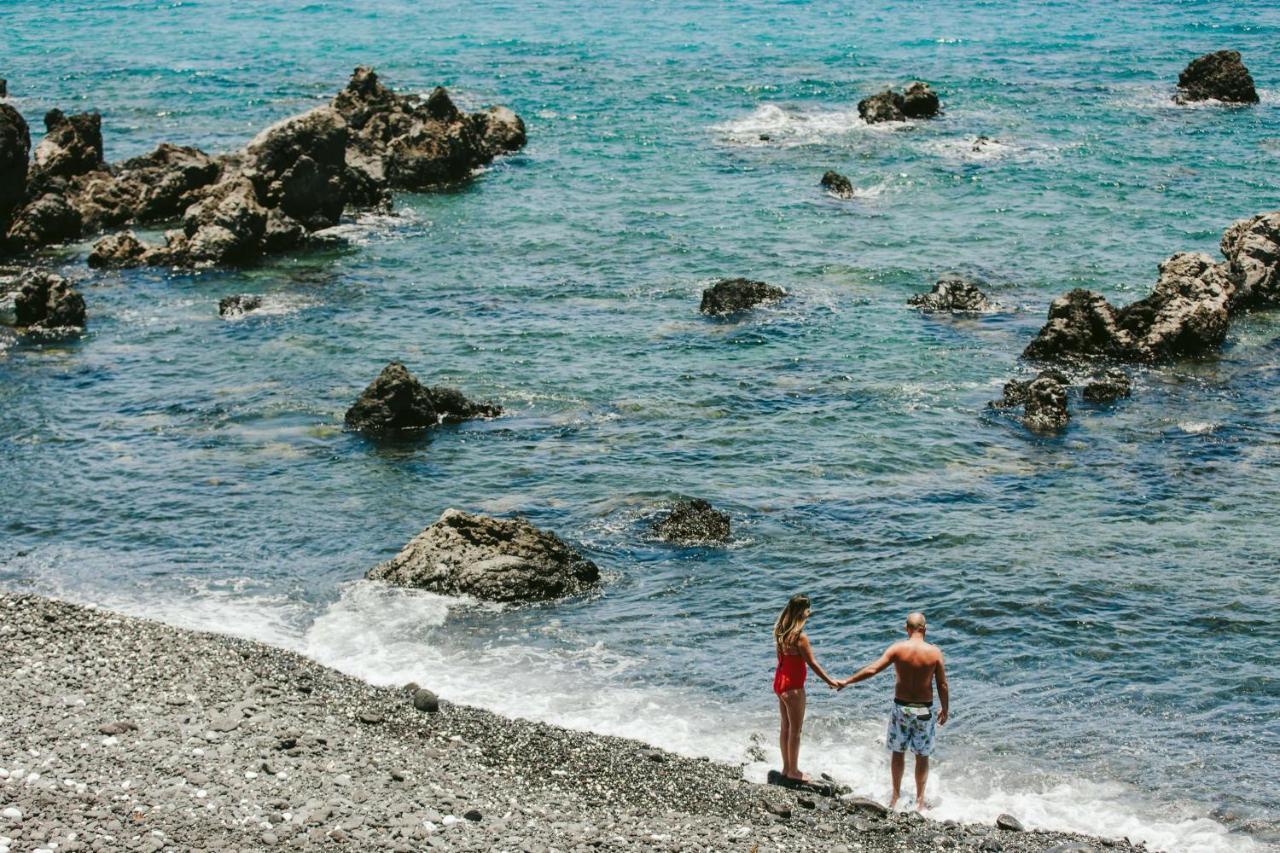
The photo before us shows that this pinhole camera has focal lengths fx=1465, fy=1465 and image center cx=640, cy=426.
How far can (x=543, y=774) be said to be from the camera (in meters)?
19.5

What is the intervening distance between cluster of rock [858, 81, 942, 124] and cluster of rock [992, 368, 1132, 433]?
33.7 metres

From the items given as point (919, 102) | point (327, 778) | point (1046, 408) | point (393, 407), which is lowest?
point (327, 778)

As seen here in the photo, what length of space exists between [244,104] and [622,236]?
32345mm

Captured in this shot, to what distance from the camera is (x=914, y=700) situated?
19125 mm

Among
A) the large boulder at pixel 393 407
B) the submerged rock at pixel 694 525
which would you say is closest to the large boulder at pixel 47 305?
the large boulder at pixel 393 407

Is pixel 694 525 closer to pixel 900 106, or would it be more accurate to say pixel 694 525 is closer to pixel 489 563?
pixel 489 563

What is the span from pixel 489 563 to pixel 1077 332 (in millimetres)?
18115

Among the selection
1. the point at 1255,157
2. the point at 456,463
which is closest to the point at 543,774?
the point at 456,463

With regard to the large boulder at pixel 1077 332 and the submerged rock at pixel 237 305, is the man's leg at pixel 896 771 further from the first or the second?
the submerged rock at pixel 237 305

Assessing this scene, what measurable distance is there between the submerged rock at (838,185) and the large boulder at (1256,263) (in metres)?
16.2

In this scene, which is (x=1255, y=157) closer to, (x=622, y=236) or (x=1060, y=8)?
(x=622, y=236)

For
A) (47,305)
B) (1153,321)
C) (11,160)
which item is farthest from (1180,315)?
(11,160)

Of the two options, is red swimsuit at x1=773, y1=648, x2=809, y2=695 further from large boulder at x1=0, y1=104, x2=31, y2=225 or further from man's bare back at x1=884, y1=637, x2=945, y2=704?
large boulder at x1=0, y1=104, x2=31, y2=225

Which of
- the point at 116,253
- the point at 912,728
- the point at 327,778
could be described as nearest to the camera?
the point at 327,778
